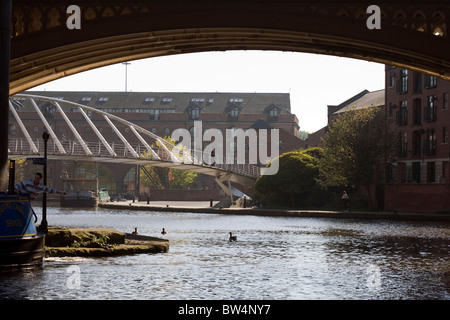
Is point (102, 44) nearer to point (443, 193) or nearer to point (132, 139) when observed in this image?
point (443, 193)

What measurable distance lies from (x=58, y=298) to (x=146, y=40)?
32.3ft

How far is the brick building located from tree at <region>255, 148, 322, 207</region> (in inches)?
2082

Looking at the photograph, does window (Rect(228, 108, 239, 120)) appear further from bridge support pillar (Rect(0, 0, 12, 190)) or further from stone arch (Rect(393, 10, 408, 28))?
bridge support pillar (Rect(0, 0, 12, 190))

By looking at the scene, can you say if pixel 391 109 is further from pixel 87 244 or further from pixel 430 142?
pixel 87 244

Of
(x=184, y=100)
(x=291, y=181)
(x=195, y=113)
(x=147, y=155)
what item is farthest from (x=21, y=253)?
(x=184, y=100)

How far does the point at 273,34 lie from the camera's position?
2081 centimetres

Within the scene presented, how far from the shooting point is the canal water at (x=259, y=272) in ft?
49.6

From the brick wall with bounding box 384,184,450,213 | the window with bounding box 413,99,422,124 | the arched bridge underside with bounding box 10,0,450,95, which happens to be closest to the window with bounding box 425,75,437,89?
the window with bounding box 413,99,422,124

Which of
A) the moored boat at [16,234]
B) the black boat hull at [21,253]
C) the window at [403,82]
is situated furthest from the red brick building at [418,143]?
the moored boat at [16,234]

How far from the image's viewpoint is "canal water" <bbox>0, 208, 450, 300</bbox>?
15127mm

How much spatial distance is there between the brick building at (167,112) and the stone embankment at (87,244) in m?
93.6

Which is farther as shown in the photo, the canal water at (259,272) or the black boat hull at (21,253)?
the black boat hull at (21,253)

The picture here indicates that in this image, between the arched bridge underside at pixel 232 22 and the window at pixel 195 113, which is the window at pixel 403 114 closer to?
the arched bridge underside at pixel 232 22

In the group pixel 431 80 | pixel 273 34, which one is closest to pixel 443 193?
pixel 431 80
